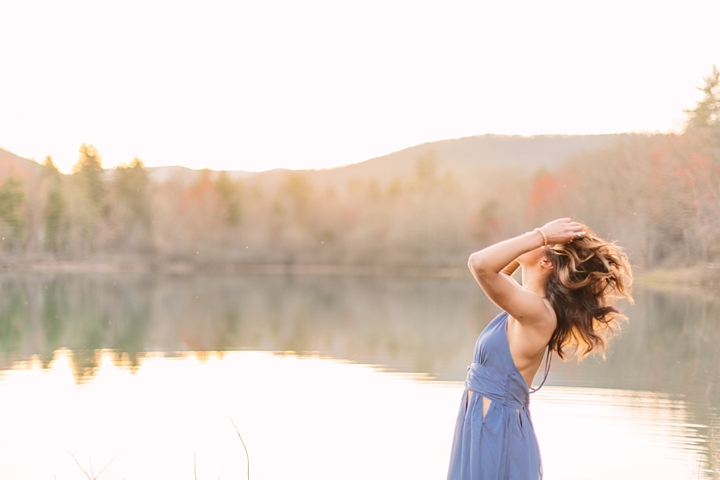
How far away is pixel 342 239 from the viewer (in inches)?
2009

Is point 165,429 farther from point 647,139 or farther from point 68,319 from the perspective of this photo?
point 647,139

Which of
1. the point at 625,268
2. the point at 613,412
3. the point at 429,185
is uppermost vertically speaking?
→ the point at 429,185

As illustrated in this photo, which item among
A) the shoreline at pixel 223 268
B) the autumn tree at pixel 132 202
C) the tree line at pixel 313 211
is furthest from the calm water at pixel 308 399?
the autumn tree at pixel 132 202

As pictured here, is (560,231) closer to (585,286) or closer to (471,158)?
(585,286)

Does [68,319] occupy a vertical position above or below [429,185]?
below

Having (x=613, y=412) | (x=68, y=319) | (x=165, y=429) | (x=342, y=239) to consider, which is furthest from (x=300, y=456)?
(x=342, y=239)

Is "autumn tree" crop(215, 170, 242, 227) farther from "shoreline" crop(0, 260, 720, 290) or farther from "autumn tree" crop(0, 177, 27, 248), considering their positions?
"autumn tree" crop(0, 177, 27, 248)

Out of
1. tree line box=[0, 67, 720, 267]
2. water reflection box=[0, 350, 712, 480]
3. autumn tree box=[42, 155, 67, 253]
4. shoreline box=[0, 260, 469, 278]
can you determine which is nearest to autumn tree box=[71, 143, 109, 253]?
tree line box=[0, 67, 720, 267]

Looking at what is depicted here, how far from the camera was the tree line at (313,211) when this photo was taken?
138 feet

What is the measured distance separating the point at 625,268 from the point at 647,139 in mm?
43340

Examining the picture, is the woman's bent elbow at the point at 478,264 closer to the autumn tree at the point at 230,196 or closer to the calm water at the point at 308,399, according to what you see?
the calm water at the point at 308,399

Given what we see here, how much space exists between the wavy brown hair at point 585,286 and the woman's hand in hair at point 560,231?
0.08 m

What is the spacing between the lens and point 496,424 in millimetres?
2072

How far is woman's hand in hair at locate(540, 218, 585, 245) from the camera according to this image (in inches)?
75.2
